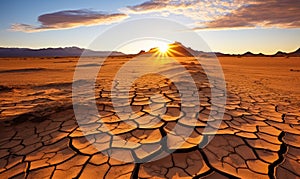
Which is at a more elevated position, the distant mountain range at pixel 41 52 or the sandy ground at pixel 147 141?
the distant mountain range at pixel 41 52

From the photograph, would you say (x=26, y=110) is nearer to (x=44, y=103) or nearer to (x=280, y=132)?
(x=44, y=103)

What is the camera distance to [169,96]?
360cm

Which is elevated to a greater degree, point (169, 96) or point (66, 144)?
point (169, 96)

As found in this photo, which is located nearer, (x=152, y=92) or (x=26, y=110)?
(x=26, y=110)

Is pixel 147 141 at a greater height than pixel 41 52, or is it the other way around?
pixel 41 52

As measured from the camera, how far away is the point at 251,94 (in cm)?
414

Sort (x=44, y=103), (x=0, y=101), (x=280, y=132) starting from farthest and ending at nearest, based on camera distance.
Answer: (x=0, y=101) < (x=44, y=103) < (x=280, y=132)

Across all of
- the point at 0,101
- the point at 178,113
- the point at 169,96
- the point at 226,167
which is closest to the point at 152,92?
the point at 169,96

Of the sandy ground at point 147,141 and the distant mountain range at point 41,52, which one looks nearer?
the sandy ground at point 147,141

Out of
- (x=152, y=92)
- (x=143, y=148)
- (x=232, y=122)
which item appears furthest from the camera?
(x=152, y=92)

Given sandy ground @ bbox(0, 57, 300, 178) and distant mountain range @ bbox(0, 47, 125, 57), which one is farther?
distant mountain range @ bbox(0, 47, 125, 57)

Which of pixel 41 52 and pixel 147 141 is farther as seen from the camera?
pixel 41 52

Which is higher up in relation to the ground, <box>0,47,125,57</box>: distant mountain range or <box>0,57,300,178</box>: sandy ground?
<box>0,47,125,57</box>: distant mountain range

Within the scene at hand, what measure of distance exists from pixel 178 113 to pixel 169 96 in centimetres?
83
